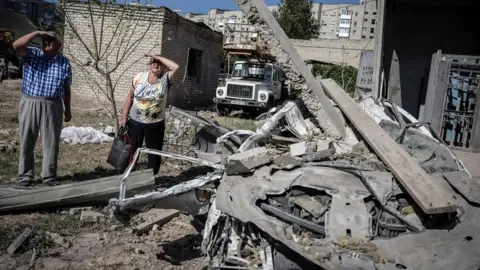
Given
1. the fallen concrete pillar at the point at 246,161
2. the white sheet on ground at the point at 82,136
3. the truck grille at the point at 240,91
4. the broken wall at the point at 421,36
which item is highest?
the broken wall at the point at 421,36

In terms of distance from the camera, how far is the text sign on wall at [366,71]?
10.7m

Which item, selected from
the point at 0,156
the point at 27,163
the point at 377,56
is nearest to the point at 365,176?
the point at 27,163

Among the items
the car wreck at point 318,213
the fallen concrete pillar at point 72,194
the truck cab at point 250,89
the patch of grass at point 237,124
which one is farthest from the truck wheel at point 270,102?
the car wreck at point 318,213

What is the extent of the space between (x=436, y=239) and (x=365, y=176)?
61 cm

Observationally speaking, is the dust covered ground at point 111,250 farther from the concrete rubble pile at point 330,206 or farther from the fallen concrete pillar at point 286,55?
the fallen concrete pillar at point 286,55

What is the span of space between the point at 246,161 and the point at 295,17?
117 ft

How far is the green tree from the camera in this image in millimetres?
36875

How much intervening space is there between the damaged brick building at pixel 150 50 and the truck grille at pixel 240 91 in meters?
1.71

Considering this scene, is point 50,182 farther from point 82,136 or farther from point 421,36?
point 421,36

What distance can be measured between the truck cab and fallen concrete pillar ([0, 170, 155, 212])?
10.0m

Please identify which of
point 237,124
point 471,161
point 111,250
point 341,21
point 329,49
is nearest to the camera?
point 111,250

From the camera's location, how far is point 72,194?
4227 mm

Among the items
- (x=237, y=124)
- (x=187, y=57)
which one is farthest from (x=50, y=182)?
(x=187, y=57)

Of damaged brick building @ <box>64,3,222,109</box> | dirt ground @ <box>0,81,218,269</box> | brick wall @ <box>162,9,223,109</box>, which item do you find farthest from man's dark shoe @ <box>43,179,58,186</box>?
brick wall @ <box>162,9,223,109</box>
